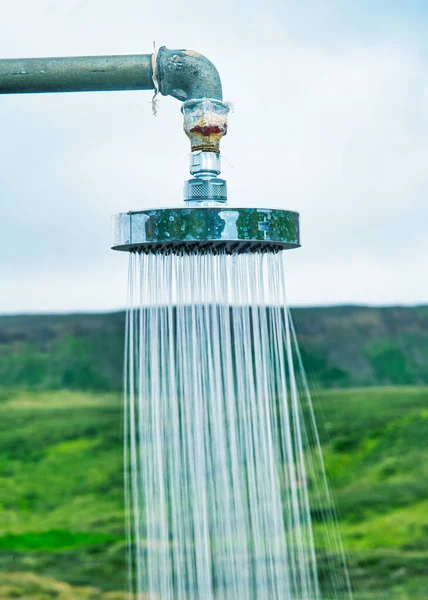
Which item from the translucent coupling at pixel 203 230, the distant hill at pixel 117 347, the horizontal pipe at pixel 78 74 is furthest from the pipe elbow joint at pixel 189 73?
the distant hill at pixel 117 347

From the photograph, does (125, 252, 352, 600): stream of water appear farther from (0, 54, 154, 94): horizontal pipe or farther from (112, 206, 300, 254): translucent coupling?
(0, 54, 154, 94): horizontal pipe

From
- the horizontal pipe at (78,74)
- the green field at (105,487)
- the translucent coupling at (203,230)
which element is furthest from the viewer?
the green field at (105,487)

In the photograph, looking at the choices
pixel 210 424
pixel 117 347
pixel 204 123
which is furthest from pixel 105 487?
pixel 204 123

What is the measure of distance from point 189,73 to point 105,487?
1.16 metres

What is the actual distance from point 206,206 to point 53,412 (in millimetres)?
1163

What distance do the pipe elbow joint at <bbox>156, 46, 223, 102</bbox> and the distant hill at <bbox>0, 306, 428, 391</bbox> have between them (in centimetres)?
92

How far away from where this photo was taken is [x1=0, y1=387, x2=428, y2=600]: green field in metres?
1.58

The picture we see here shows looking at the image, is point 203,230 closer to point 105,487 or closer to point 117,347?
point 117,347

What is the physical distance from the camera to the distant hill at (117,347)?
1.66 meters

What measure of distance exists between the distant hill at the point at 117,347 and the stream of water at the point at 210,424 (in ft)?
2.88

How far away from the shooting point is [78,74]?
747 mm

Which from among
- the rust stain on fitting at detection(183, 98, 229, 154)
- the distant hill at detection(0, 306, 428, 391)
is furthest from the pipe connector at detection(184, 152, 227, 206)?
the distant hill at detection(0, 306, 428, 391)

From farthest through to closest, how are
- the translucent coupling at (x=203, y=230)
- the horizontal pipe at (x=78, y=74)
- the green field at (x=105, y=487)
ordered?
the green field at (x=105, y=487) < the horizontal pipe at (x=78, y=74) < the translucent coupling at (x=203, y=230)

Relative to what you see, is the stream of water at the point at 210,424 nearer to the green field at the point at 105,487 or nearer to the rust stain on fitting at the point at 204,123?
the rust stain on fitting at the point at 204,123
